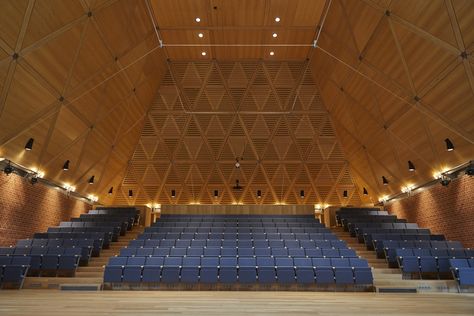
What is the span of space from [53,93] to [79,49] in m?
1.42

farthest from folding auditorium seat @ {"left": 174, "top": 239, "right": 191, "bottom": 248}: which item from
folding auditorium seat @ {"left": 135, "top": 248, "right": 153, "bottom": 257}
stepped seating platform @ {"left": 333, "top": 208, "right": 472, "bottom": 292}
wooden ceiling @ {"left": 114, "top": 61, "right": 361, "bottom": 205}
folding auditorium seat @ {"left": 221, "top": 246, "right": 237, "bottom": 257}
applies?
wooden ceiling @ {"left": 114, "top": 61, "right": 361, "bottom": 205}

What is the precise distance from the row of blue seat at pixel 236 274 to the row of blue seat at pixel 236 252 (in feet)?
3.26

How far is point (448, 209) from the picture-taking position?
10.8m

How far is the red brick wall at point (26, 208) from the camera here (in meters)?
9.63

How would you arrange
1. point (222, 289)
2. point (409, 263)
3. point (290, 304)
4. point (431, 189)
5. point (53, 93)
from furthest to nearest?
point (431, 189)
point (53, 93)
point (409, 263)
point (222, 289)
point (290, 304)

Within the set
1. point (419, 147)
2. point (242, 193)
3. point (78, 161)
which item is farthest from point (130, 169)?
point (419, 147)

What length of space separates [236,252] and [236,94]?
8.92m

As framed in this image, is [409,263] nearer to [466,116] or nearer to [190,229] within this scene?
[466,116]

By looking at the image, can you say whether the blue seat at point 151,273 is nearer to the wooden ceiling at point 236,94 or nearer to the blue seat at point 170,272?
the blue seat at point 170,272

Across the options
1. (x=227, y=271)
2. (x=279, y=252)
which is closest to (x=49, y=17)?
(x=227, y=271)

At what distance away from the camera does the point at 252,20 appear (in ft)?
42.1

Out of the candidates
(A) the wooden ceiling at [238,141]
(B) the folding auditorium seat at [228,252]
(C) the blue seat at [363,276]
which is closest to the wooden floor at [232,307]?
(C) the blue seat at [363,276]

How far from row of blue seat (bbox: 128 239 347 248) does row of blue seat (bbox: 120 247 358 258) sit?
791 mm

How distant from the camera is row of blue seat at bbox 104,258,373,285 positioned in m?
7.54
